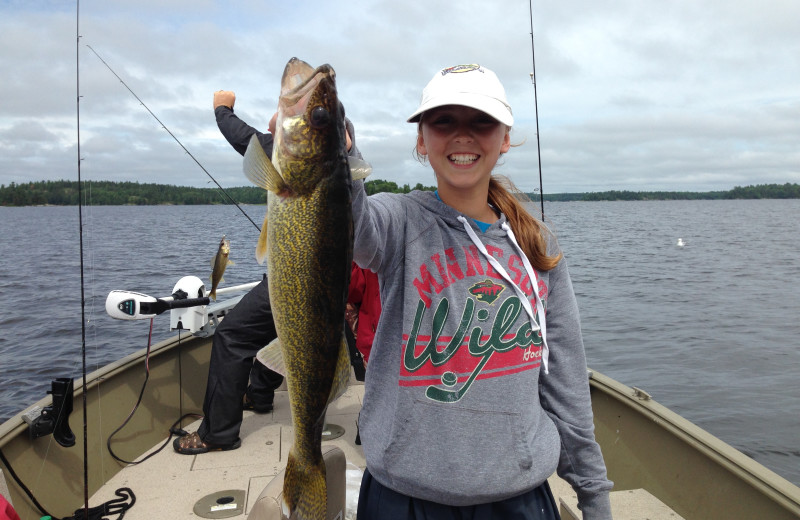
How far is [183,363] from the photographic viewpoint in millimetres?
5359

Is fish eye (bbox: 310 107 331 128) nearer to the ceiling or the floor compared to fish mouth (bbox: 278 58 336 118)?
nearer to the floor

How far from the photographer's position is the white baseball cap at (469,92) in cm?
177

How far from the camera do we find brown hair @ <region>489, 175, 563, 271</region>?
6.81ft

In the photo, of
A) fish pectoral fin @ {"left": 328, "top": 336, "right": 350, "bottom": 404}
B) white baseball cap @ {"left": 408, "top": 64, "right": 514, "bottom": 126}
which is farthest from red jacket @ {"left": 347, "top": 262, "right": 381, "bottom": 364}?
white baseball cap @ {"left": 408, "top": 64, "right": 514, "bottom": 126}

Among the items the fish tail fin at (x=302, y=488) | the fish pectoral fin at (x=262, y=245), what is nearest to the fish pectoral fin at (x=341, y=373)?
the fish tail fin at (x=302, y=488)

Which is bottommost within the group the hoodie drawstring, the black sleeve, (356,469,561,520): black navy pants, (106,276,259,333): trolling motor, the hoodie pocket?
(356,469,561,520): black navy pants

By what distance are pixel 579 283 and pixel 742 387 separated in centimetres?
1006

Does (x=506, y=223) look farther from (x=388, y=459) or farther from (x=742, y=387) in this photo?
(x=742, y=387)

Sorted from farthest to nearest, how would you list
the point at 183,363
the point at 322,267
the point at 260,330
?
1. the point at 183,363
2. the point at 260,330
3. the point at 322,267

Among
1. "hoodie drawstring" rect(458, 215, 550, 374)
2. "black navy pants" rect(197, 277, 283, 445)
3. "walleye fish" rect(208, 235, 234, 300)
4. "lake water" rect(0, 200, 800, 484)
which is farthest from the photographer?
"lake water" rect(0, 200, 800, 484)

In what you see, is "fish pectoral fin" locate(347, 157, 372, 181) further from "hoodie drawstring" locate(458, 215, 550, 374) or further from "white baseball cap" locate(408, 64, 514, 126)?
"hoodie drawstring" locate(458, 215, 550, 374)

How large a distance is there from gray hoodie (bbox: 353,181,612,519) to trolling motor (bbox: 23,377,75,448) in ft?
7.99

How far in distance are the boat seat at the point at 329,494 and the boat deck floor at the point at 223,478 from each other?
1820 millimetres

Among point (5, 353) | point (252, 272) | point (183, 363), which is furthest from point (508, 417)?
point (252, 272)
